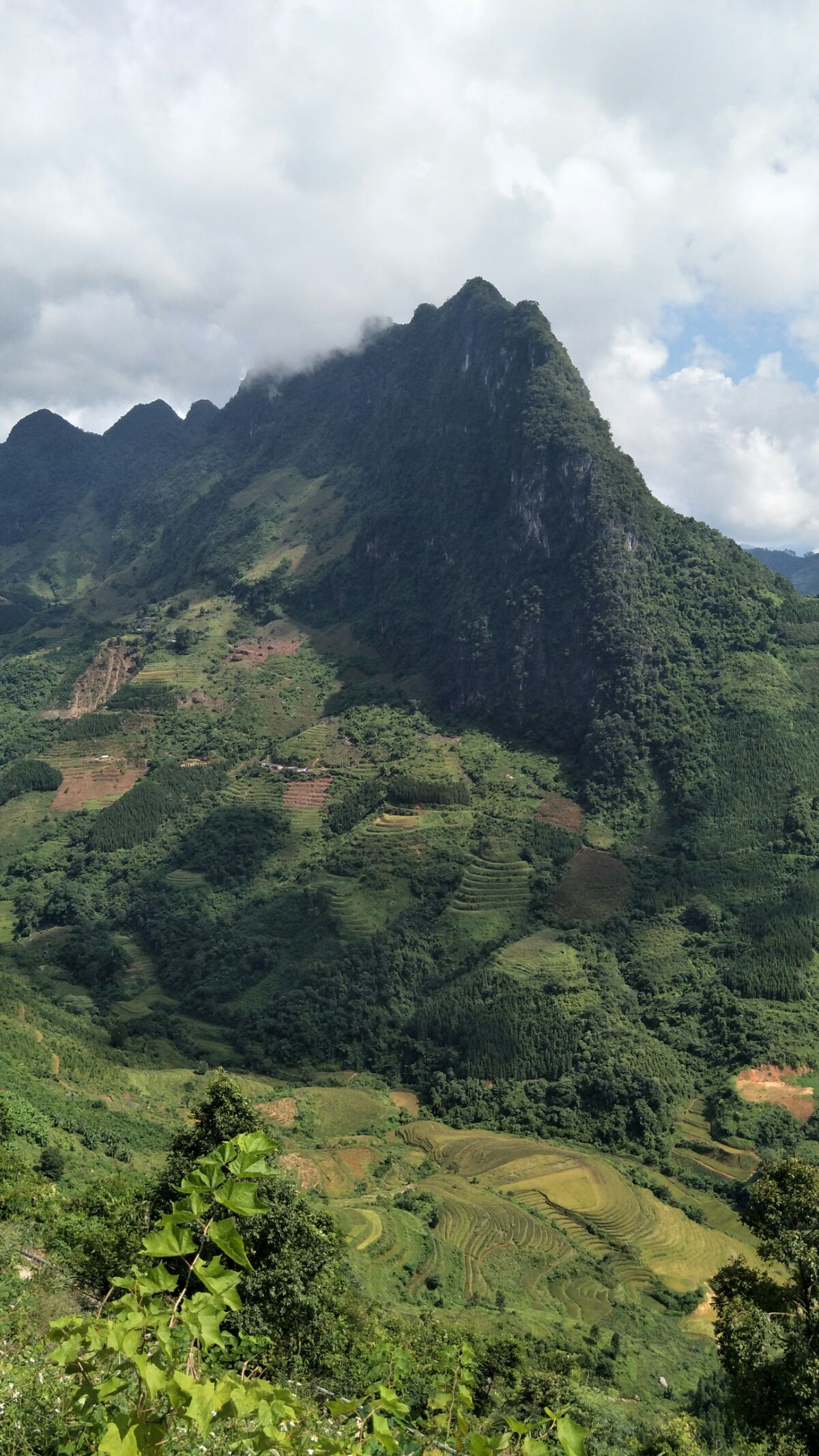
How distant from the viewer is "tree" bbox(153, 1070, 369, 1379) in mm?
16469

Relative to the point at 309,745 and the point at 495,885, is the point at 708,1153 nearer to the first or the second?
the point at 495,885

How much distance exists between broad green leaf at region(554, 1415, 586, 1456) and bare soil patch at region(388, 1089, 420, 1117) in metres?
54.1

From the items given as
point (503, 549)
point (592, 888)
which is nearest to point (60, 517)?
point (503, 549)

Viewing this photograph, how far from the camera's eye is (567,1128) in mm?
51125

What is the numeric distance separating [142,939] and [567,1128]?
40.7 metres

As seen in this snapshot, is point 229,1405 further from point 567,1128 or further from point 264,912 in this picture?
point 264,912

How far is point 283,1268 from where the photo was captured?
665 inches

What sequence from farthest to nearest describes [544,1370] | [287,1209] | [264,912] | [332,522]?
1. [332,522]
2. [264,912]
3. [544,1370]
4. [287,1209]

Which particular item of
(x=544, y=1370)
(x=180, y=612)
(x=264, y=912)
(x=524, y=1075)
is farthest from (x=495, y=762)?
(x=544, y=1370)

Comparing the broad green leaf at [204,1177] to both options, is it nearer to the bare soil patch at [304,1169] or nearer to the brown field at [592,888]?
the bare soil patch at [304,1169]

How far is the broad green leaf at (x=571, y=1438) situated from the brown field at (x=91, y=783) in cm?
9358

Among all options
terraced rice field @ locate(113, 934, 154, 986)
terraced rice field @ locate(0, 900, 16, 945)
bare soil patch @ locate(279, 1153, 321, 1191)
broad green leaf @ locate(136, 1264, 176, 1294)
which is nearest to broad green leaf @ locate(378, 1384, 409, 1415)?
broad green leaf @ locate(136, 1264, 176, 1294)

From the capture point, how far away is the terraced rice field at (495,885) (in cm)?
7075

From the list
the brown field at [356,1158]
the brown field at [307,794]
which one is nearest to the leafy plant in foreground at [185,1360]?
the brown field at [356,1158]
